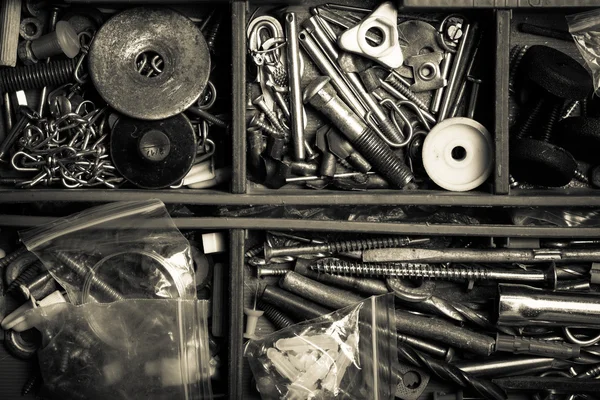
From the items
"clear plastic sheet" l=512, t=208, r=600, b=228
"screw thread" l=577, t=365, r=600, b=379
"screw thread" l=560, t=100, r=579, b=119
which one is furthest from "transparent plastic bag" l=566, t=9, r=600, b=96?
"screw thread" l=577, t=365, r=600, b=379

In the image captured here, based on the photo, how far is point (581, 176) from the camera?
1584 millimetres

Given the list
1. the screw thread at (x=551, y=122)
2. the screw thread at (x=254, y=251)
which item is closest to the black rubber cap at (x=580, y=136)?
the screw thread at (x=551, y=122)

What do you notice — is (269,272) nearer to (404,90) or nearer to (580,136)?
(404,90)

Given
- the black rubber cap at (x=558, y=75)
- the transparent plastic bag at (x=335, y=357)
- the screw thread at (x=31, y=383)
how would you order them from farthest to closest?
the screw thread at (x=31, y=383), the transparent plastic bag at (x=335, y=357), the black rubber cap at (x=558, y=75)

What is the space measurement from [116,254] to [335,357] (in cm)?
59

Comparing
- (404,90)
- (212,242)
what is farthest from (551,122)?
(212,242)

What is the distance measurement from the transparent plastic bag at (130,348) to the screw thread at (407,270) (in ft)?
1.17

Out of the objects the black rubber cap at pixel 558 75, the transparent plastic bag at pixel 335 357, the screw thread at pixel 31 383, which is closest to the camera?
the black rubber cap at pixel 558 75

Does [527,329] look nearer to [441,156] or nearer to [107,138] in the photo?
[441,156]

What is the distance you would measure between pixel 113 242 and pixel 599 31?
51.7 inches

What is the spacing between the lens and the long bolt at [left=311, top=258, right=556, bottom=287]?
1541 millimetres

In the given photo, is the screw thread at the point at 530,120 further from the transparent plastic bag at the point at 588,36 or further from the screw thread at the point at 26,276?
the screw thread at the point at 26,276

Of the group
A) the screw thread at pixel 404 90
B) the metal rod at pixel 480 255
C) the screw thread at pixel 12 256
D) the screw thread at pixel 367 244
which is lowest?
the screw thread at pixel 12 256

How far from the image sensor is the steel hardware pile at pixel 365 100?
1.53 m
